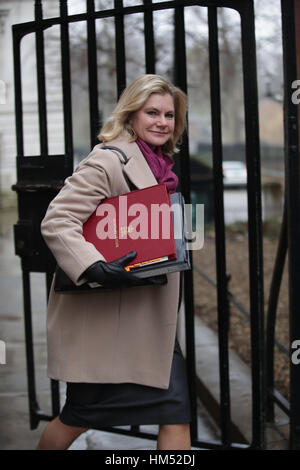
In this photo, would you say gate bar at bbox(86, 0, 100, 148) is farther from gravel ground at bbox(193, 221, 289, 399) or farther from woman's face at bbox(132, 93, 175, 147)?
gravel ground at bbox(193, 221, 289, 399)

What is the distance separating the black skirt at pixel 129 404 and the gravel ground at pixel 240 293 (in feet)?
6.27

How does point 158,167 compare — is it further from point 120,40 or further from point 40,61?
point 40,61

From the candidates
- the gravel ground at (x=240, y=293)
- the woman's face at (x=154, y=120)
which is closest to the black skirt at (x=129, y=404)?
the woman's face at (x=154, y=120)

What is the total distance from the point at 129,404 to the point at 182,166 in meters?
1.28

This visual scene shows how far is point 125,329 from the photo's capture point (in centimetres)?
277

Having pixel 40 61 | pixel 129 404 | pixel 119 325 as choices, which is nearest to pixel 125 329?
pixel 119 325

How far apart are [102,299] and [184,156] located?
→ 1.01 m

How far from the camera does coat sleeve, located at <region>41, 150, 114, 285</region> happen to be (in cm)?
257

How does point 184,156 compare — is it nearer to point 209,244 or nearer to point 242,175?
point 209,244

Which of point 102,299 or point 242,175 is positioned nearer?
point 102,299
